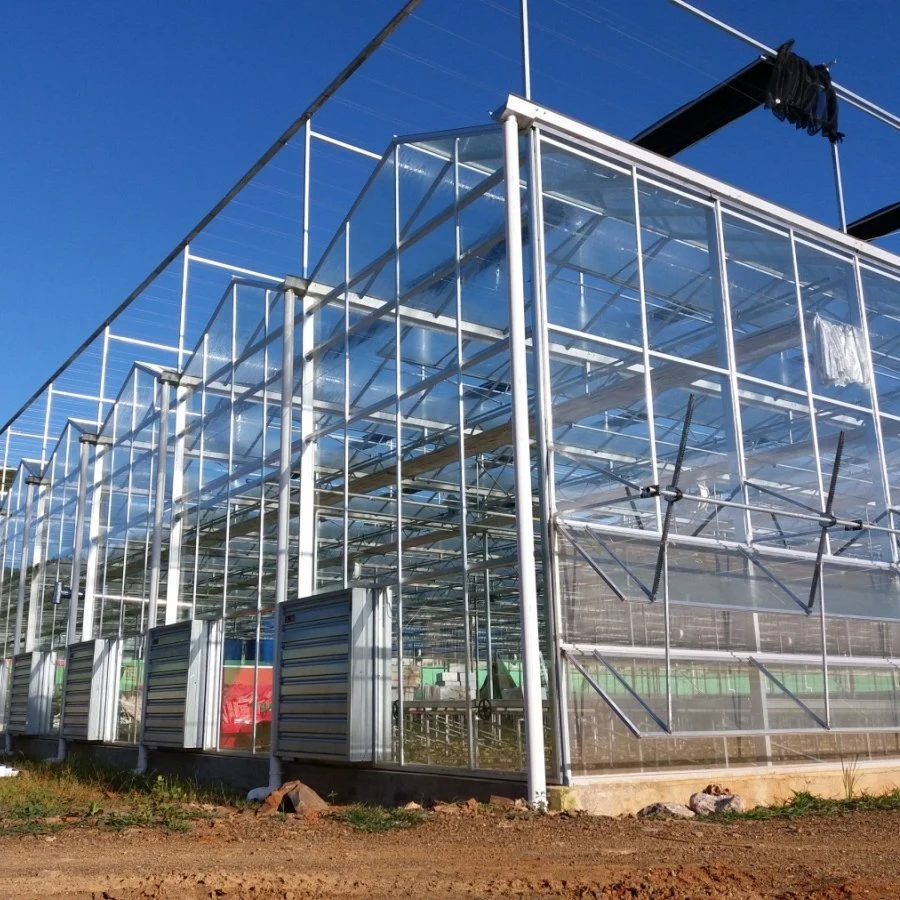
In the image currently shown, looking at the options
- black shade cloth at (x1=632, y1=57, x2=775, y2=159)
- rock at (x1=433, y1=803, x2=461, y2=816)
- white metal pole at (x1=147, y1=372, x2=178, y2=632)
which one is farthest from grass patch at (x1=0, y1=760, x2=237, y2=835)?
black shade cloth at (x1=632, y1=57, x2=775, y2=159)

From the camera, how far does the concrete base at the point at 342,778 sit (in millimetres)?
9609

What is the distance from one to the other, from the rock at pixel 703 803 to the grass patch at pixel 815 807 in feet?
1.00

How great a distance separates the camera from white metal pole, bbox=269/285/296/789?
13795 mm

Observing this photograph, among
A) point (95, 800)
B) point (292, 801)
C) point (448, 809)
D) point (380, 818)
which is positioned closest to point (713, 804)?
point (448, 809)

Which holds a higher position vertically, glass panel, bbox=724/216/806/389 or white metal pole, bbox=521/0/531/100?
white metal pole, bbox=521/0/531/100

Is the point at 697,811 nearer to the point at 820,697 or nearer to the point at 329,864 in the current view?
the point at 820,697

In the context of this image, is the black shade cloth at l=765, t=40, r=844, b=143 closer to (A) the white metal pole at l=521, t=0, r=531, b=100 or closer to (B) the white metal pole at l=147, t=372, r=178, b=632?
(A) the white metal pole at l=521, t=0, r=531, b=100

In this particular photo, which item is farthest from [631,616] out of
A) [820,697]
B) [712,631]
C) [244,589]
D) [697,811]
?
[244,589]

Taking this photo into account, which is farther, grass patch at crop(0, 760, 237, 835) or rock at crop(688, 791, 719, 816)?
rock at crop(688, 791, 719, 816)

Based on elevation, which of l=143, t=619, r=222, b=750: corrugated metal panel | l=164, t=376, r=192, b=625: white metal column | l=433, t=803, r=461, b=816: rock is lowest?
l=433, t=803, r=461, b=816: rock

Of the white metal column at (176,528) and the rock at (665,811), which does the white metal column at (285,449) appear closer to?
the white metal column at (176,528)

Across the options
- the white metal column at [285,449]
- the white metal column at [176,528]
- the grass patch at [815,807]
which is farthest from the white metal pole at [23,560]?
the grass patch at [815,807]

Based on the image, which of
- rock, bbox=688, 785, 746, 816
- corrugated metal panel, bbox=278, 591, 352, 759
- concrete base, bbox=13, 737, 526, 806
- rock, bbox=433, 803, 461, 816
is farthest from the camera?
corrugated metal panel, bbox=278, 591, 352, 759

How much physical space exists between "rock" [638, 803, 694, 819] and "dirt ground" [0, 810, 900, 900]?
41 cm
